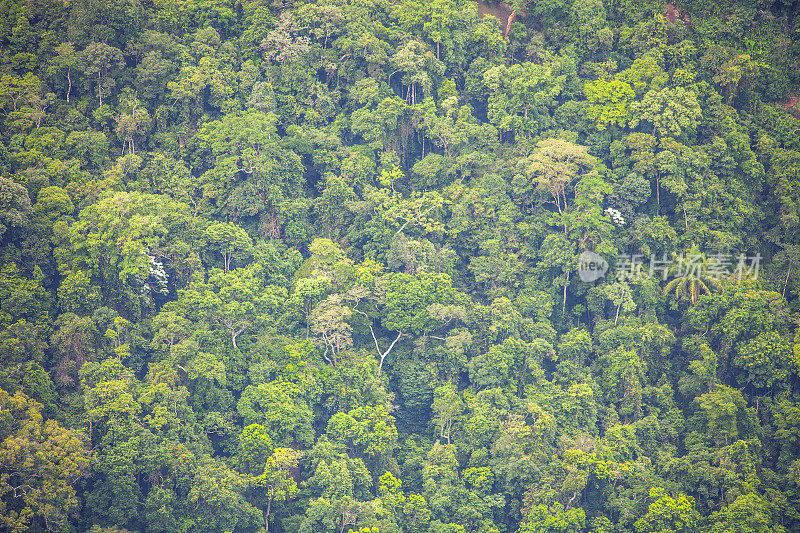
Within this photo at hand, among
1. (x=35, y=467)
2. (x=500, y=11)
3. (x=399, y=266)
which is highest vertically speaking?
(x=500, y=11)

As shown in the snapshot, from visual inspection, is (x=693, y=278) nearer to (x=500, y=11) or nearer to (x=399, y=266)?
(x=399, y=266)

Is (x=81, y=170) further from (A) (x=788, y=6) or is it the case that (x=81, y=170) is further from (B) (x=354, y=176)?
(A) (x=788, y=6)

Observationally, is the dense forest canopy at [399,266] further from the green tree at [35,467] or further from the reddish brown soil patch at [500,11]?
the reddish brown soil patch at [500,11]

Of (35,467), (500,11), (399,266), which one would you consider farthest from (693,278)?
(35,467)

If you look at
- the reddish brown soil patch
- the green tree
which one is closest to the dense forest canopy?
the green tree

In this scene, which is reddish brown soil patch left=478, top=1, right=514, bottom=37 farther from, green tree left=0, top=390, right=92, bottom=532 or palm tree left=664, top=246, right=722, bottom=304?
green tree left=0, top=390, right=92, bottom=532

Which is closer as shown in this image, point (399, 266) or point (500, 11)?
point (399, 266)

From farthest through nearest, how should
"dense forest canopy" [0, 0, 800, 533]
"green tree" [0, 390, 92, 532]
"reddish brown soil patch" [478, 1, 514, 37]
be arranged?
"reddish brown soil patch" [478, 1, 514, 37] < "dense forest canopy" [0, 0, 800, 533] < "green tree" [0, 390, 92, 532]

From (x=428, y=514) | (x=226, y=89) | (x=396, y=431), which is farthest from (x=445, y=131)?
(x=428, y=514)
